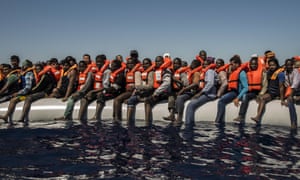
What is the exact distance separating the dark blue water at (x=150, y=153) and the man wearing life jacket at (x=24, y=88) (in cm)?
310

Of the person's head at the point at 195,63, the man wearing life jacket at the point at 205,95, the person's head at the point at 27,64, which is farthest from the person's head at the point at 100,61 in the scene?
the man wearing life jacket at the point at 205,95

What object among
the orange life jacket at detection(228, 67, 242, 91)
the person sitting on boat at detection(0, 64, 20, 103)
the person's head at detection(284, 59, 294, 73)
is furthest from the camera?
the person sitting on boat at detection(0, 64, 20, 103)

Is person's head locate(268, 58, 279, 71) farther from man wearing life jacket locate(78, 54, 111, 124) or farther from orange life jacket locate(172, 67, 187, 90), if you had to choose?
man wearing life jacket locate(78, 54, 111, 124)

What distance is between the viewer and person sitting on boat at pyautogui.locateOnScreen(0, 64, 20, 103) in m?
13.9

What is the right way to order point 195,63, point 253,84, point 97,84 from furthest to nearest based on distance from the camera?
point 97,84
point 195,63
point 253,84

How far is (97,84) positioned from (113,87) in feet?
2.45

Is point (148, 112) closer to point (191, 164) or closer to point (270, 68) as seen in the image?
point (270, 68)

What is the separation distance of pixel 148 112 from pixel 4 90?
5.95 metres

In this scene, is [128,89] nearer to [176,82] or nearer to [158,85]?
[158,85]

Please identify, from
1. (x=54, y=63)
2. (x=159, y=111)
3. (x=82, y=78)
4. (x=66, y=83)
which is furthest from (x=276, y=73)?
(x=54, y=63)

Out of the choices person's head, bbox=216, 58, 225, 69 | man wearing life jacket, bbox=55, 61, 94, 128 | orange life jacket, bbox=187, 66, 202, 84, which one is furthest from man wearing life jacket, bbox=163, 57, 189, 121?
man wearing life jacket, bbox=55, 61, 94, 128

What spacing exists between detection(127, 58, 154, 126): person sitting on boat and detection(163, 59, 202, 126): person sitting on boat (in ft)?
3.53

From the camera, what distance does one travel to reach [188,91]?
12641 millimetres

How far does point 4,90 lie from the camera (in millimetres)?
13953
